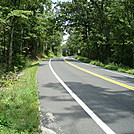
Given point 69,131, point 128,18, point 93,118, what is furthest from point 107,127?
point 128,18

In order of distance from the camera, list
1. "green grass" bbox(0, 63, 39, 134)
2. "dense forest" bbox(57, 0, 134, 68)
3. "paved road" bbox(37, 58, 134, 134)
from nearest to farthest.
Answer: "green grass" bbox(0, 63, 39, 134)
"paved road" bbox(37, 58, 134, 134)
"dense forest" bbox(57, 0, 134, 68)

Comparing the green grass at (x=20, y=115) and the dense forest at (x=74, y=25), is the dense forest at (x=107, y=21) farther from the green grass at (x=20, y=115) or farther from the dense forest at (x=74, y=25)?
the green grass at (x=20, y=115)

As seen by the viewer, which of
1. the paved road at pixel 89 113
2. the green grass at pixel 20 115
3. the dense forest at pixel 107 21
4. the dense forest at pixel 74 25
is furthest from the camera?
the dense forest at pixel 107 21

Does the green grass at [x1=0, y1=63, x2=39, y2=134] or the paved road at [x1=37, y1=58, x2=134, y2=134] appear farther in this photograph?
the paved road at [x1=37, y1=58, x2=134, y2=134]

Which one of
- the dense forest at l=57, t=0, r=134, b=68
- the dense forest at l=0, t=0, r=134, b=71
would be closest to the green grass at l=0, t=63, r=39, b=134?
the dense forest at l=0, t=0, r=134, b=71

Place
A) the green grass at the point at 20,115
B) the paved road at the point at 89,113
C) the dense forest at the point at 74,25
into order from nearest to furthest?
the green grass at the point at 20,115 → the paved road at the point at 89,113 → the dense forest at the point at 74,25

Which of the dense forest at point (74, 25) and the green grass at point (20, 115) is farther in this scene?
the dense forest at point (74, 25)

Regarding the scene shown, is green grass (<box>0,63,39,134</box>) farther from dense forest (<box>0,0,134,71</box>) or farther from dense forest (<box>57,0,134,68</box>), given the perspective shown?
dense forest (<box>57,0,134,68</box>)

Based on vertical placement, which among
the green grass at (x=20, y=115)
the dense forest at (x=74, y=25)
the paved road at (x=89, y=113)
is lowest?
the paved road at (x=89, y=113)

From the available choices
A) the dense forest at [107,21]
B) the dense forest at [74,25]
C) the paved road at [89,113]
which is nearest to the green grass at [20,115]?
the paved road at [89,113]

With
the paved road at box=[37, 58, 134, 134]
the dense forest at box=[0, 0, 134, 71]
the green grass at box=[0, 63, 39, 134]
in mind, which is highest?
the dense forest at box=[0, 0, 134, 71]

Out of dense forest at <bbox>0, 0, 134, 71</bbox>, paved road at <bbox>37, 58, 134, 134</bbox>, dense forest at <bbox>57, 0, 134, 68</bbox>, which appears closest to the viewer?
paved road at <bbox>37, 58, 134, 134</bbox>

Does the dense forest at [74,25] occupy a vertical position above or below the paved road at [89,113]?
above

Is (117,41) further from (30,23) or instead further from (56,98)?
(56,98)
